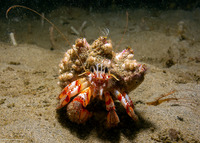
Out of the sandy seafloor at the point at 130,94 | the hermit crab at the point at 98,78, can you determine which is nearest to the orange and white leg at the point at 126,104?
the hermit crab at the point at 98,78

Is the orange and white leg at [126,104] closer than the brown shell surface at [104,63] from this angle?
Yes

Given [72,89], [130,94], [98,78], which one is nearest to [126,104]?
[98,78]

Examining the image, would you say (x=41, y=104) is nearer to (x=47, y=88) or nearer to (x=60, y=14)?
(x=47, y=88)

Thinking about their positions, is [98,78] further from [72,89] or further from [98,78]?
[72,89]

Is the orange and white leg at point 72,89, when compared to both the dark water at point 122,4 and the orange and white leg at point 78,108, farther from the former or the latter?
the dark water at point 122,4

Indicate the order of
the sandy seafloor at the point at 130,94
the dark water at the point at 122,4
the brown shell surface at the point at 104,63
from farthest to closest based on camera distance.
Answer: the dark water at the point at 122,4, the brown shell surface at the point at 104,63, the sandy seafloor at the point at 130,94

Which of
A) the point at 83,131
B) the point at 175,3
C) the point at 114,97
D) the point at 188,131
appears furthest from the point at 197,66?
the point at 175,3

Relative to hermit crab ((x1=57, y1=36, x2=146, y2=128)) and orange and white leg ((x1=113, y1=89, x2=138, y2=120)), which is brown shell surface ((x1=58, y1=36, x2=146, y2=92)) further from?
orange and white leg ((x1=113, y1=89, x2=138, y2=120))
